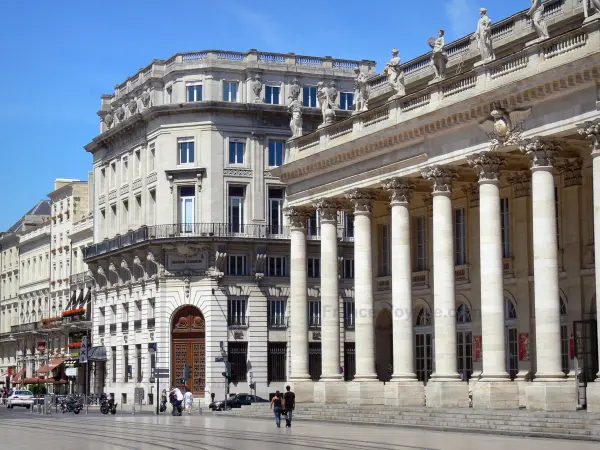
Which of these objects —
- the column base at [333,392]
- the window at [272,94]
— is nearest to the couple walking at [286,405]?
the column base at [333,392]

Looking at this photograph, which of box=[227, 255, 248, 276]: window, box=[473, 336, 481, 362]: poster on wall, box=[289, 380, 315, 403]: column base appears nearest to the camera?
box=[473, 336, 481, 362]: poster on wall

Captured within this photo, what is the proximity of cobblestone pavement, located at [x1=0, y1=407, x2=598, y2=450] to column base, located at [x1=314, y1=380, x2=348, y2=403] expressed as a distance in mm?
6248

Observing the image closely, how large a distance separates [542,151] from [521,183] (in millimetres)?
7355

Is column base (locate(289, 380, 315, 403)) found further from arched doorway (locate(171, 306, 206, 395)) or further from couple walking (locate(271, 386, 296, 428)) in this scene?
arched doorway (locate(171, 306, 206, 395))

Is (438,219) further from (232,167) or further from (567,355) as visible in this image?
(232,167)

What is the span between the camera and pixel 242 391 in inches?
3081

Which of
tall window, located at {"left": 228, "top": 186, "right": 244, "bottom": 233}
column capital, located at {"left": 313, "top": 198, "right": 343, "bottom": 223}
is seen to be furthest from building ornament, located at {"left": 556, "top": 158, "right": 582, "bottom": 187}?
tall window, located at {"left": 228, "top": 186, "right": 244, "bottom": 233}

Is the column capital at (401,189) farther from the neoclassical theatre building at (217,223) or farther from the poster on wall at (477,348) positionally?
the neoclassical theatre building at (217,223)

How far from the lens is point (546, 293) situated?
134ft

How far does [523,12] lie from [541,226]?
11.4 m

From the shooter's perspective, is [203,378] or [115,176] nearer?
[203,378]

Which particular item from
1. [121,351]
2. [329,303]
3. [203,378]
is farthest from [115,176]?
[329,303]

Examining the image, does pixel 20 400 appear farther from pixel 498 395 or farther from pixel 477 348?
pixel 498 395

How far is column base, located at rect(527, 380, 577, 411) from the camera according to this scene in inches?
1575
